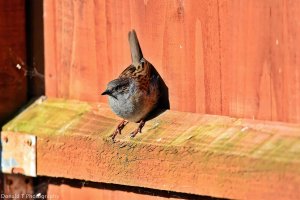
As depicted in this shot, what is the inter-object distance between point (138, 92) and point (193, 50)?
552 mm

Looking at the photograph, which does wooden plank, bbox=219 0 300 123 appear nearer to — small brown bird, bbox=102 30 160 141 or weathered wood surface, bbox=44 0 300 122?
weathered wood surface, bbox=44 0 300 122

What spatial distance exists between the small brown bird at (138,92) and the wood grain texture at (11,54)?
625 mm

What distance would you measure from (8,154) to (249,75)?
1417 millimetres

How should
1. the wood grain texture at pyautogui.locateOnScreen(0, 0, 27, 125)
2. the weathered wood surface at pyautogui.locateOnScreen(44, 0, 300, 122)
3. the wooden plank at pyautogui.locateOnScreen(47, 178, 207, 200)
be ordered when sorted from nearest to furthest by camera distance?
the weathered wood surface at pyautogui.locateOnScreen(44, 0, 300, 122) → the wooden plank at pyautogui.locateOnScreen(47, 178, 207, 200) → the wood grain texture at pyautogui.locateOnScreen(0, 0, 27, 125)

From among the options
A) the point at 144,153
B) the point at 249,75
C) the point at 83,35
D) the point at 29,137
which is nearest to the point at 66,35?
the point at 83,35

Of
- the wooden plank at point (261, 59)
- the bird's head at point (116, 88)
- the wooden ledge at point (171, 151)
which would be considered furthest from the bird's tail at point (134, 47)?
the wooden plank at point (261, 59)

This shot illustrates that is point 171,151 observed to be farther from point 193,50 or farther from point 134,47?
point 134,47

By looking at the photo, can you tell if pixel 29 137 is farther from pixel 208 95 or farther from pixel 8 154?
pixel 208 95

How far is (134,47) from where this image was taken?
4.18 metres

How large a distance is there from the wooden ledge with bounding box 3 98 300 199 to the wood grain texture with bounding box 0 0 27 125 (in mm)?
105

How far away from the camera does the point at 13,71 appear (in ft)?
15.5

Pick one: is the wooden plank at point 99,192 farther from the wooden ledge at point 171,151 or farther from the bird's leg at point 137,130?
the bird's leg at point 137,130

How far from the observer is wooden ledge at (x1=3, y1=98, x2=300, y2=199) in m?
3.51

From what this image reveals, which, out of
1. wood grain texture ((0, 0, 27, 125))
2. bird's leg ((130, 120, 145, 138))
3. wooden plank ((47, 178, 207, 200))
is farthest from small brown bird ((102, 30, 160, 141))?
wood grain texture ((0, 0, 27, 125))
